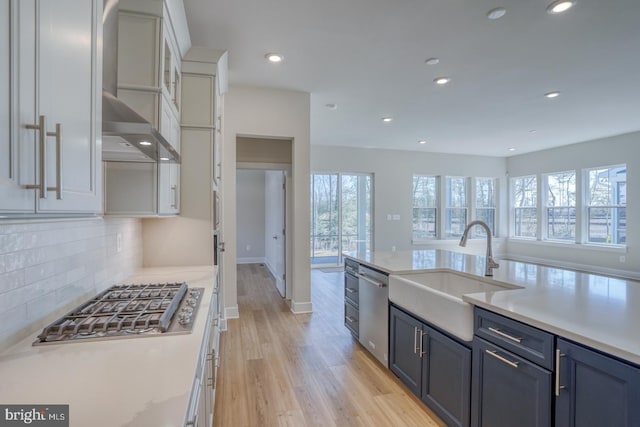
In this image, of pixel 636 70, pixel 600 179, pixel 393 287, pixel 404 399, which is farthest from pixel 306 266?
pixel 600 179

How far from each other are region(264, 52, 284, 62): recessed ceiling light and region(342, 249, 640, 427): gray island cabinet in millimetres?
2593

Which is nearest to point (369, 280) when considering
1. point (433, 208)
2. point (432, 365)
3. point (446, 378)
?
point (432, 365)

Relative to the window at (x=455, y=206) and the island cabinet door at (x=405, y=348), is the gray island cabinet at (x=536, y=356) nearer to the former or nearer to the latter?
the island cabinet door at (x=405, y=348)

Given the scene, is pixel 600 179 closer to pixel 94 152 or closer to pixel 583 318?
pixel 583 318

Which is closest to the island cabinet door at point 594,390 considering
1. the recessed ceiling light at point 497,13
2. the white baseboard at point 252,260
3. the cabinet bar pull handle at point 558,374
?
the cabinet bar pull handle at point 558,374

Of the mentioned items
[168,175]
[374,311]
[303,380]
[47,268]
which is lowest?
[303,380]

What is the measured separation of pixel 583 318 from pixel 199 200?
2.54 m

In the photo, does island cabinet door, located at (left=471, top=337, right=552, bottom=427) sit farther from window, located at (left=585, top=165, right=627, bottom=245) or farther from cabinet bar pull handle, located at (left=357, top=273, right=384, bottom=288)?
window, located at (left=585, top=165, right=627, bottom=245)

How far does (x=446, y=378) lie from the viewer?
188cm

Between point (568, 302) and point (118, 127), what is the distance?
2155 millimetres

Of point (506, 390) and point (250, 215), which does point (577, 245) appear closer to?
point (506, 390)

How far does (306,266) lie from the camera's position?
13.5 ft

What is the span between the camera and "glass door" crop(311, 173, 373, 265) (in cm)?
744

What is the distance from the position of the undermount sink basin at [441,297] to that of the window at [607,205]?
247 inches
